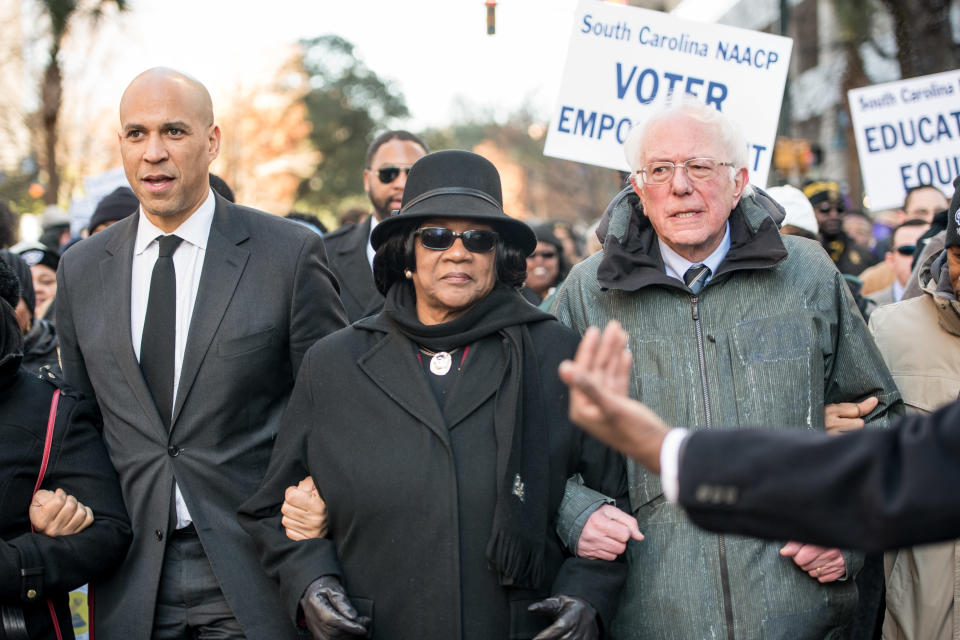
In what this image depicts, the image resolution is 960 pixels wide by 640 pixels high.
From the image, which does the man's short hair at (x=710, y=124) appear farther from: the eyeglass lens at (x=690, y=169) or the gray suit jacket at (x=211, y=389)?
the gray suit jacket at (x=211, y=389)

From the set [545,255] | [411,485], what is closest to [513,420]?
[411,485]

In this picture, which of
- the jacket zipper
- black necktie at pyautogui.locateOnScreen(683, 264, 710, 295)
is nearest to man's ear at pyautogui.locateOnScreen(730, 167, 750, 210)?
black necktie at pyautogui.locateOnScreen(683, 264, 710, 295)

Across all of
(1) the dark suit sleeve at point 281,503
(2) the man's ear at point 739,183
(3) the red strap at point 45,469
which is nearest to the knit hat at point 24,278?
(3) the red strap at point 45,469

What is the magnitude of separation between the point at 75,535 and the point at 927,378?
3.16 metres

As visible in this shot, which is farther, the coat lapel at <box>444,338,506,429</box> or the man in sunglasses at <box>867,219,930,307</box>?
the man in sunglasses at <box>867,219,930,307</box>

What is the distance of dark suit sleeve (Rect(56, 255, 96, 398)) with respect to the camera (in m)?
4.01

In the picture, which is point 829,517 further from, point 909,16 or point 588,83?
point 909,16

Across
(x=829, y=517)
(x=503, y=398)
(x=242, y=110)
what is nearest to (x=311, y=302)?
(x=503, y=398)

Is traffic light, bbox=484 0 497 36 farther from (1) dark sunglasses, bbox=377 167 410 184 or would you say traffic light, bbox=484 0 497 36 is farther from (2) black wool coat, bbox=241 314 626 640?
(2) black wool coat, bbox=241 314 626 640

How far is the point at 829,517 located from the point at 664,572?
1.69 meters

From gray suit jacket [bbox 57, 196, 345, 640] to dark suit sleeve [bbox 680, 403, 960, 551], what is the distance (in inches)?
84.6

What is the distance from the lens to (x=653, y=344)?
12.1 ft

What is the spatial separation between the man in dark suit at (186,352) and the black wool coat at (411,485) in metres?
0.26

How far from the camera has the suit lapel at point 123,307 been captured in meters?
3.77
